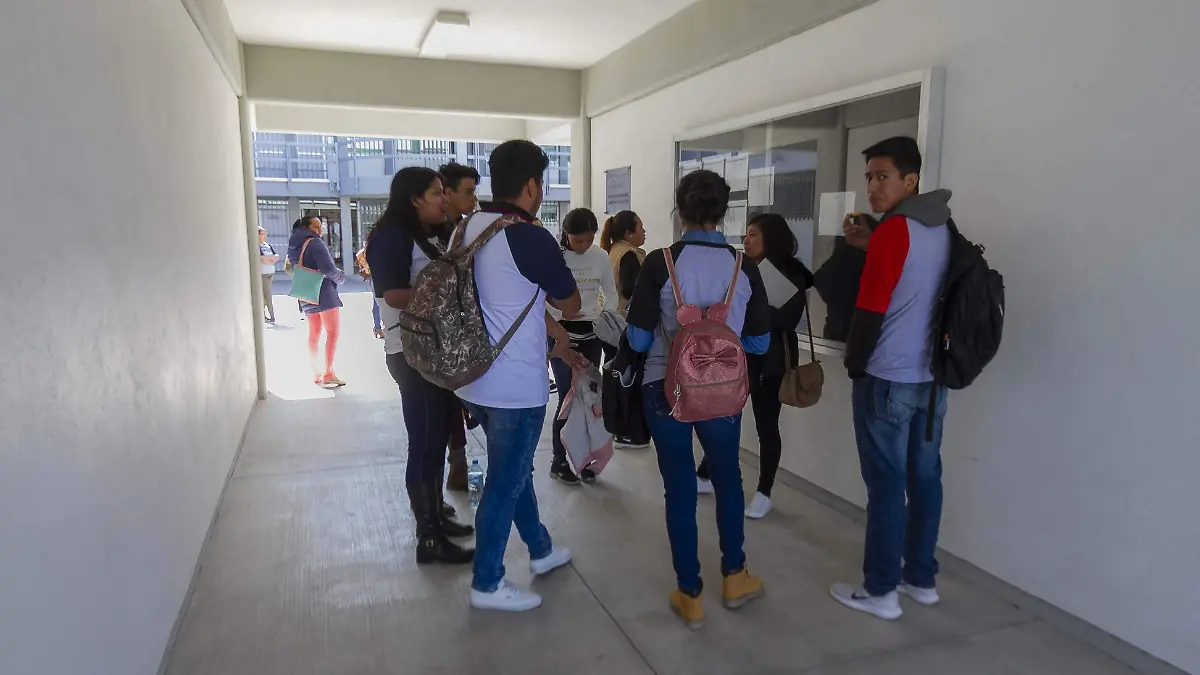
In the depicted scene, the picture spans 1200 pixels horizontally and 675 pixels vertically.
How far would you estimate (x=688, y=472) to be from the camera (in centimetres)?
247

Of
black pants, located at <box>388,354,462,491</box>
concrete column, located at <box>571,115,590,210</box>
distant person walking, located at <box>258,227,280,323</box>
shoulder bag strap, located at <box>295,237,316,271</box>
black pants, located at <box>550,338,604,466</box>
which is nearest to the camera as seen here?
black pants, located at <box>388,354,462,491</box>

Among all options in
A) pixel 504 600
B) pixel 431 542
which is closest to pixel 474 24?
pixel 431 542

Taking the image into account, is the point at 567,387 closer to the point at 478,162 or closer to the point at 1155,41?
the point at 1155,41

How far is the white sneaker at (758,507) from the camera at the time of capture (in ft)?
11.4

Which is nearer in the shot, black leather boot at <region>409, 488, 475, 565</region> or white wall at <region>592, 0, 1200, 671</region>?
white wall at <region>592, 0, 1200, 671</region>

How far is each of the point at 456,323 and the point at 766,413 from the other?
1.73 metres

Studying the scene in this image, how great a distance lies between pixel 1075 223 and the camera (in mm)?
2385

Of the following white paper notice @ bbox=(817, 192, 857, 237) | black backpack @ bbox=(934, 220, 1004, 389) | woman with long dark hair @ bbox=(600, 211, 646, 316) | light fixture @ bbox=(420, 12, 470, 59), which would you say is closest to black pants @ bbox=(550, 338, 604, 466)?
woman with long dark hair @ bbox=(600, 211, 646, 316)

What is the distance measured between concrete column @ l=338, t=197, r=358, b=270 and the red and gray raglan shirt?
20.4m

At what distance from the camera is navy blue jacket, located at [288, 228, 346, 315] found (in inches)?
237

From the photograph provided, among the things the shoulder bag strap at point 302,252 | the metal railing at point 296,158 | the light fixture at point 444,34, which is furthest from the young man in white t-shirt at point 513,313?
the metal railing at point 296,158

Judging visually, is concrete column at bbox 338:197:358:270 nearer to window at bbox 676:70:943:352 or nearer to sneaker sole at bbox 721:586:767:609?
window at bbox 676:70:943:352

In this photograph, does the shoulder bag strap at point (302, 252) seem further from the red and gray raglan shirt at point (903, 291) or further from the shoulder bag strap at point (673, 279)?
the red and gray raglan shirt at point (903, 291)

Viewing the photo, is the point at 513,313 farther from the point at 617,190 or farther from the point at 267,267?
the point at 267,267
